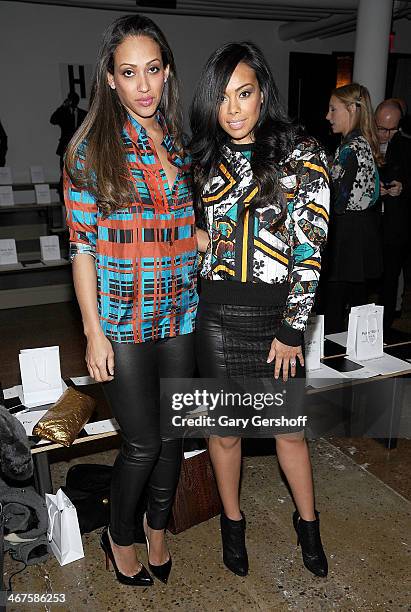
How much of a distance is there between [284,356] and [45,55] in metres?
6.05

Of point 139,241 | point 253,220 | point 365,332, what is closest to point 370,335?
point 365,332

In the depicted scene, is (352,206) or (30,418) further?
(352,206)

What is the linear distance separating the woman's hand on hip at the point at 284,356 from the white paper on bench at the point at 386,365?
0.92m

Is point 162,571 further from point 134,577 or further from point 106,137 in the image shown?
point 106,137

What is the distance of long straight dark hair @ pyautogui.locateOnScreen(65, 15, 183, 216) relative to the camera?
5.02 ft

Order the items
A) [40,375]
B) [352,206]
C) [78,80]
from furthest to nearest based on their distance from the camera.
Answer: [78,80] < [352,206] < [40,375]

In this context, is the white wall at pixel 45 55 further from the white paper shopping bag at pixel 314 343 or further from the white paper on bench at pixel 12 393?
the white paper on bench at pixel 12 393

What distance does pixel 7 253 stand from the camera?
4754mm

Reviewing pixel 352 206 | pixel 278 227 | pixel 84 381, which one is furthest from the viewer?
pixel 352 206

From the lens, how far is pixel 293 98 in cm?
788

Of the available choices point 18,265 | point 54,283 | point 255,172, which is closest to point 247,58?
point 255,172

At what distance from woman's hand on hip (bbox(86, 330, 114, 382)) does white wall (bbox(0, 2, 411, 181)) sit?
18.1 feet

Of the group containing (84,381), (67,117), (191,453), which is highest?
(67,117)

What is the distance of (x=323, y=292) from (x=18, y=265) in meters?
2.42
